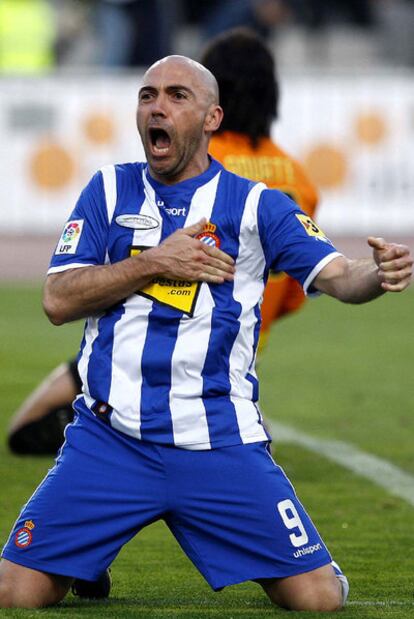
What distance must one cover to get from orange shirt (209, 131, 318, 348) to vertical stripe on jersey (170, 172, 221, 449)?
7.34ft

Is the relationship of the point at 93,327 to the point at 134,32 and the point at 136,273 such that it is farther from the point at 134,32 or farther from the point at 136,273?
the point at 134,32

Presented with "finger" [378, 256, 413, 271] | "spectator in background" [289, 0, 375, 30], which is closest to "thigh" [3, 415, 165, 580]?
"finger" [378, 256, 413, 271]

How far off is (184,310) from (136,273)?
0.20m

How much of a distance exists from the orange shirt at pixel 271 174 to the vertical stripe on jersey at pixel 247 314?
6.75 feet

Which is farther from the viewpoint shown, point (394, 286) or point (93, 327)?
point (93, 327)

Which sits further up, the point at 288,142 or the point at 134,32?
the point at 134,32

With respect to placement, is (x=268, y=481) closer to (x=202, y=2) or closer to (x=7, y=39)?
(x=7, y=39)

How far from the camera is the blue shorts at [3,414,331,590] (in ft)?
16.5

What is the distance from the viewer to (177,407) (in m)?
5.02

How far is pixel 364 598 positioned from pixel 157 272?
4.36ft

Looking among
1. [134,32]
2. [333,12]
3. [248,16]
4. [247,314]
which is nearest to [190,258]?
[247,314]

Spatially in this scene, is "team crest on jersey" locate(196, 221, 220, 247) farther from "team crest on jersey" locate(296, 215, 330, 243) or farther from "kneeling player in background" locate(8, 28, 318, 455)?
"kneeling player in background" locate(8, 28, 318, 455)

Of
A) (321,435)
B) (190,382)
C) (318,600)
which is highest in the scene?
(190,382)

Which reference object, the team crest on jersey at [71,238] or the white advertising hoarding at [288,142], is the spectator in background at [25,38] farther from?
the team crest on jersey at [71,238]
